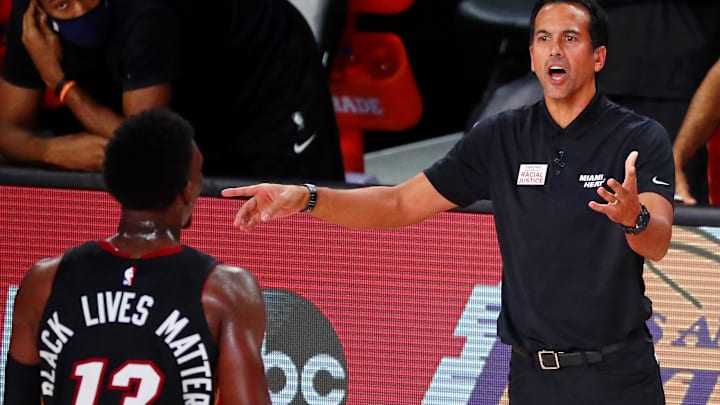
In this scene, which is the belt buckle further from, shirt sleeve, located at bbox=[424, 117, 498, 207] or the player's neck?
the player's neck

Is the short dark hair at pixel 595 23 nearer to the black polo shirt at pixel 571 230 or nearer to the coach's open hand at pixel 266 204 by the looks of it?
the black polo shirt at pixel 571 230

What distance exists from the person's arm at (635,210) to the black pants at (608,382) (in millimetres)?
296

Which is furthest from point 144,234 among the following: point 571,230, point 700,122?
point 700,122

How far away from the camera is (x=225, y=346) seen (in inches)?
123

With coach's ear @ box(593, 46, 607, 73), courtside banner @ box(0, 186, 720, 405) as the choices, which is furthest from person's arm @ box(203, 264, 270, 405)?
courtside banner @ box(0, 186, 720, 405)

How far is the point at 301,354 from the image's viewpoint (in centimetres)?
462

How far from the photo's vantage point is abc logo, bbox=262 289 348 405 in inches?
181

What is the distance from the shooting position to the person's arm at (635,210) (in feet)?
10.9

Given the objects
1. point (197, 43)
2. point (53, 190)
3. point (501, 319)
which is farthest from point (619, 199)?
point (197, 43)

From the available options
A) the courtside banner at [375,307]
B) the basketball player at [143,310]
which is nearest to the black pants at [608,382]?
the courtside banner at [375,307]

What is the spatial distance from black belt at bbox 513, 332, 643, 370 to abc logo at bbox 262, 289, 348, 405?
0.98 metres

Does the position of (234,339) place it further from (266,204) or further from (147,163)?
(266,204)

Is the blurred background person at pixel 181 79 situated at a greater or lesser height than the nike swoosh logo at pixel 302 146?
greater

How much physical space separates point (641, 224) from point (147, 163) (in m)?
1.19
